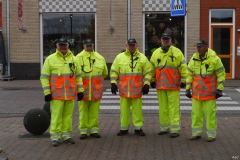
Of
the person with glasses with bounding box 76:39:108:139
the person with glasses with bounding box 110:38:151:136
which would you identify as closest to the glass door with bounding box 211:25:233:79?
the person with glasses with bounding box 110:38:151:136

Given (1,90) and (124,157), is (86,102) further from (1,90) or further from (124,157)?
(1,90)

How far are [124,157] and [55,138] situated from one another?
158 centimetres

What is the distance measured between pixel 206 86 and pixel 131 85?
59.1 inches

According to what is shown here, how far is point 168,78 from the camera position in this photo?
32.4ft

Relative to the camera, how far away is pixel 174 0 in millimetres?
18281

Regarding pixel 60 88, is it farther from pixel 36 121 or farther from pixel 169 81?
pixel 169 81

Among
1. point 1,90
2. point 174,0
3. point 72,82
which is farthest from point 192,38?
point 72,82

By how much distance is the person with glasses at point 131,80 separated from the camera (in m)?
9.88

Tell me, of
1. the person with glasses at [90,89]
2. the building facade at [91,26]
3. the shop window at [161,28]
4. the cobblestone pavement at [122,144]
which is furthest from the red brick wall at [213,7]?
the person with glasses at [90,89]

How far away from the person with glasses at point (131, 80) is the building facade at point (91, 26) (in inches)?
497

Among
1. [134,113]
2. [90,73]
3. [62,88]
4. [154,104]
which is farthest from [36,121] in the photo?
[154,104]

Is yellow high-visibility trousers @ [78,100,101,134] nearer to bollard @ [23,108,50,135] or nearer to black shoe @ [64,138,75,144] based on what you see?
black shoe @ [64,138,75,144]

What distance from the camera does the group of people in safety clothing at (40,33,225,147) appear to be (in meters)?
9.12

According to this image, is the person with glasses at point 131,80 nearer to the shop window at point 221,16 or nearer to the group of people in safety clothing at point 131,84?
the group of people in safety clothing at point 131,84
